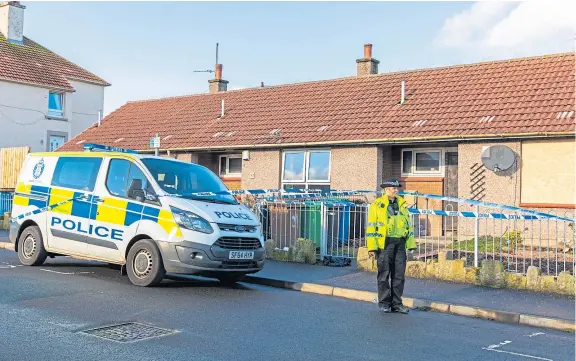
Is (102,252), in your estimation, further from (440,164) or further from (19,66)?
(19,66)

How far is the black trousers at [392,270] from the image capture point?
8.80 m

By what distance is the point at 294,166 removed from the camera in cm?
1988

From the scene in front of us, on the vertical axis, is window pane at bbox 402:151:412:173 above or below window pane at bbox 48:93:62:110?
below

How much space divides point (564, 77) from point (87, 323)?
14333 millimetres

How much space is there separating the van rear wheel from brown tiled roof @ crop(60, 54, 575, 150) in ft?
29.5

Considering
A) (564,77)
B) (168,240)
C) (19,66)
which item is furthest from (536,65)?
(19,66)

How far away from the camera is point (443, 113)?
1770cm

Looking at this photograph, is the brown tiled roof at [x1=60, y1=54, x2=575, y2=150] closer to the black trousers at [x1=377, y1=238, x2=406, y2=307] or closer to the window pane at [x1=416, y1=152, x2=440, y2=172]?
the window pane at [x1=416, y1=152, x2=440, y2=172]

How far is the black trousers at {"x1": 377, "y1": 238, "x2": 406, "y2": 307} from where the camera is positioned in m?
8.80

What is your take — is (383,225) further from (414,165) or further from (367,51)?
(367,51)

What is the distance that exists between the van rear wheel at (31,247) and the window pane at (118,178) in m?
2.06

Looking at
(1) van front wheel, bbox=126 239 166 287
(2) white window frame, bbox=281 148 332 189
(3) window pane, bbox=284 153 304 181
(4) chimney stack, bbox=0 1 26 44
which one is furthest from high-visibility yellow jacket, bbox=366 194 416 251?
(4) chimney stack, bbox=0 1 26 44

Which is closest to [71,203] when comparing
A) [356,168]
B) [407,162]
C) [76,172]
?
[76,172]

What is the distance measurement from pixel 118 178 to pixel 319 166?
31.2ft
